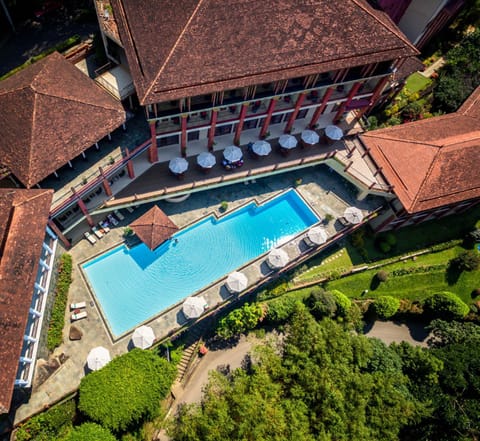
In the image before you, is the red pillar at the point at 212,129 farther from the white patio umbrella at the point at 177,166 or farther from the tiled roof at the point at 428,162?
the tiled roof at the point at 428,162

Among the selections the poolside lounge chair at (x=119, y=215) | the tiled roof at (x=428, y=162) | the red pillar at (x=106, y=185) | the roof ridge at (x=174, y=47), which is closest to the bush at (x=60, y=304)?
the poolside lounge chair at (x=119, y=215)

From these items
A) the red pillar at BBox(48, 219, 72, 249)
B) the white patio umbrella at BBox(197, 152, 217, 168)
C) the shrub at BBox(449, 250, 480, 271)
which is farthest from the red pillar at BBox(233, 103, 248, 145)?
the shrub at BBox(449, 250, 480, 271)

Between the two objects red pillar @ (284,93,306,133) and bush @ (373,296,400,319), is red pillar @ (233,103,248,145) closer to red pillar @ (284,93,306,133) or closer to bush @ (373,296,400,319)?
red pillar @ (284,93,306,133)

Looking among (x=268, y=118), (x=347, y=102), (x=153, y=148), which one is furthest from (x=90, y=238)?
(x=347, y=102)

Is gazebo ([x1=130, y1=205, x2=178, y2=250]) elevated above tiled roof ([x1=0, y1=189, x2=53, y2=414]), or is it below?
below

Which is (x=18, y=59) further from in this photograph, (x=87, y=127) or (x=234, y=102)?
(x=234, y=102)

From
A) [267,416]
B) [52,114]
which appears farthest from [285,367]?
[52,114]
